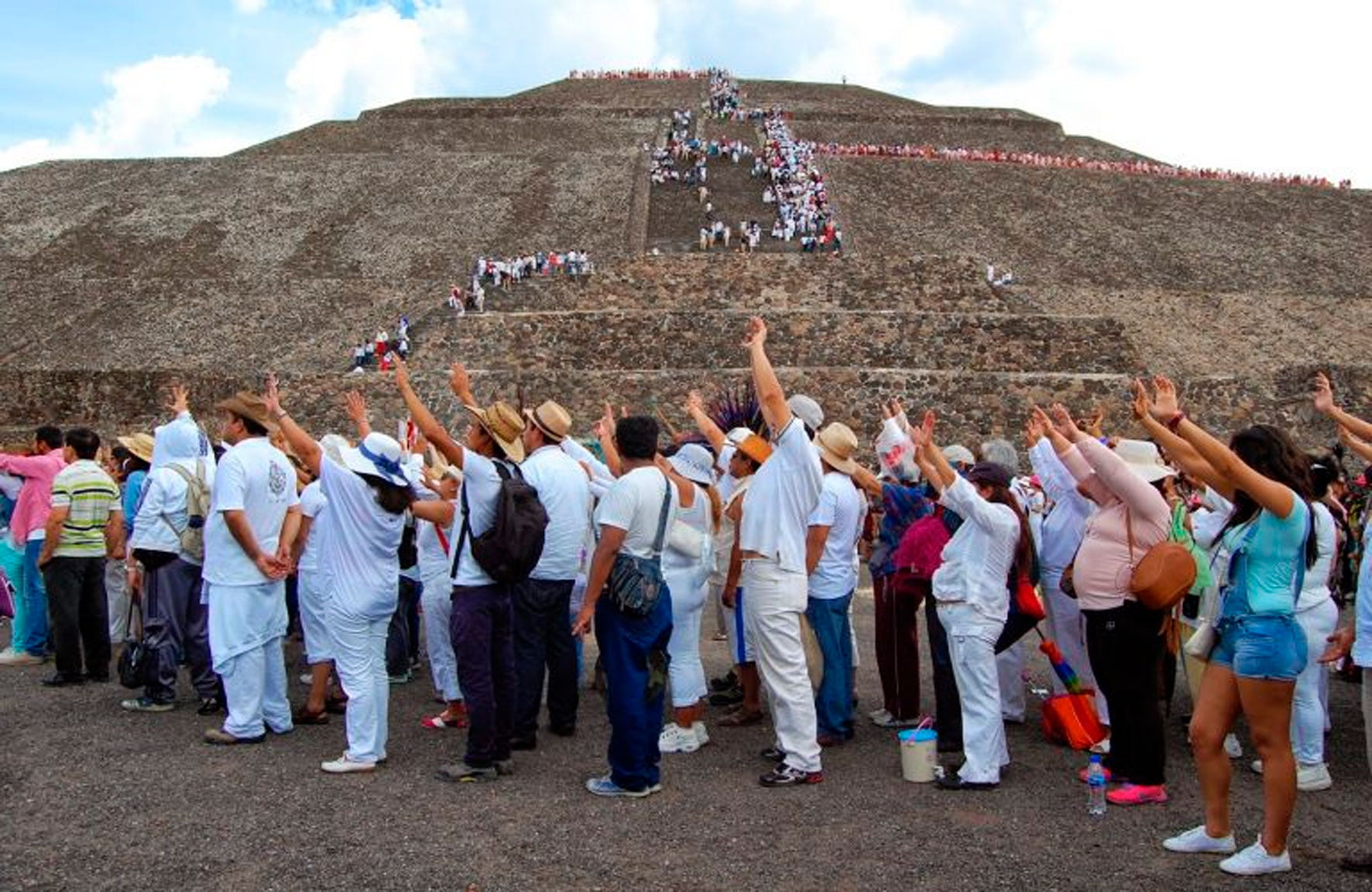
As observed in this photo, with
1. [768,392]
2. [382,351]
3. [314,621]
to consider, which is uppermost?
[382,351]

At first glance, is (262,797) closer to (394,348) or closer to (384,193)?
(394,348)

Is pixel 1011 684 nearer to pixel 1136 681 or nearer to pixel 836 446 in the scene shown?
pixel 1136 681

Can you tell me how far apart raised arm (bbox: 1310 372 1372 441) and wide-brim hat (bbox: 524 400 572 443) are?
150 inches

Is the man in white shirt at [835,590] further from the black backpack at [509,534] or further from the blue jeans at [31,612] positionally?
the blue jeans at [31,612]

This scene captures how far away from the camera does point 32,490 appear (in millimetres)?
9203

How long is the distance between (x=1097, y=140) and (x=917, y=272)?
32.9 meters

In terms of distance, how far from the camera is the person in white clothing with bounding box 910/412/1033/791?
6379 mm

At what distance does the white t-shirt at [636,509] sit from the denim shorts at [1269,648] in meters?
2.68

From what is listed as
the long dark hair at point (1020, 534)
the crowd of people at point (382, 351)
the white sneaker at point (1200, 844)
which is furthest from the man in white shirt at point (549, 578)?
the crowd of people at point (382, 351)

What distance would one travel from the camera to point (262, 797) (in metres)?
6.00

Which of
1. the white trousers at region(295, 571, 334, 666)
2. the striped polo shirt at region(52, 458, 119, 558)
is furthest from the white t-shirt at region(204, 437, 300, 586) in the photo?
the striped polo shirt at region(52, 458, 119, 558)

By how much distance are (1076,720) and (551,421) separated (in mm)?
3476

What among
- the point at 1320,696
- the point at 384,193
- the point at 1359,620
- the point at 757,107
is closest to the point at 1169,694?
the point at 1320,696

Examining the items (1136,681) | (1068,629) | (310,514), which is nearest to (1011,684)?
(1068,629)
